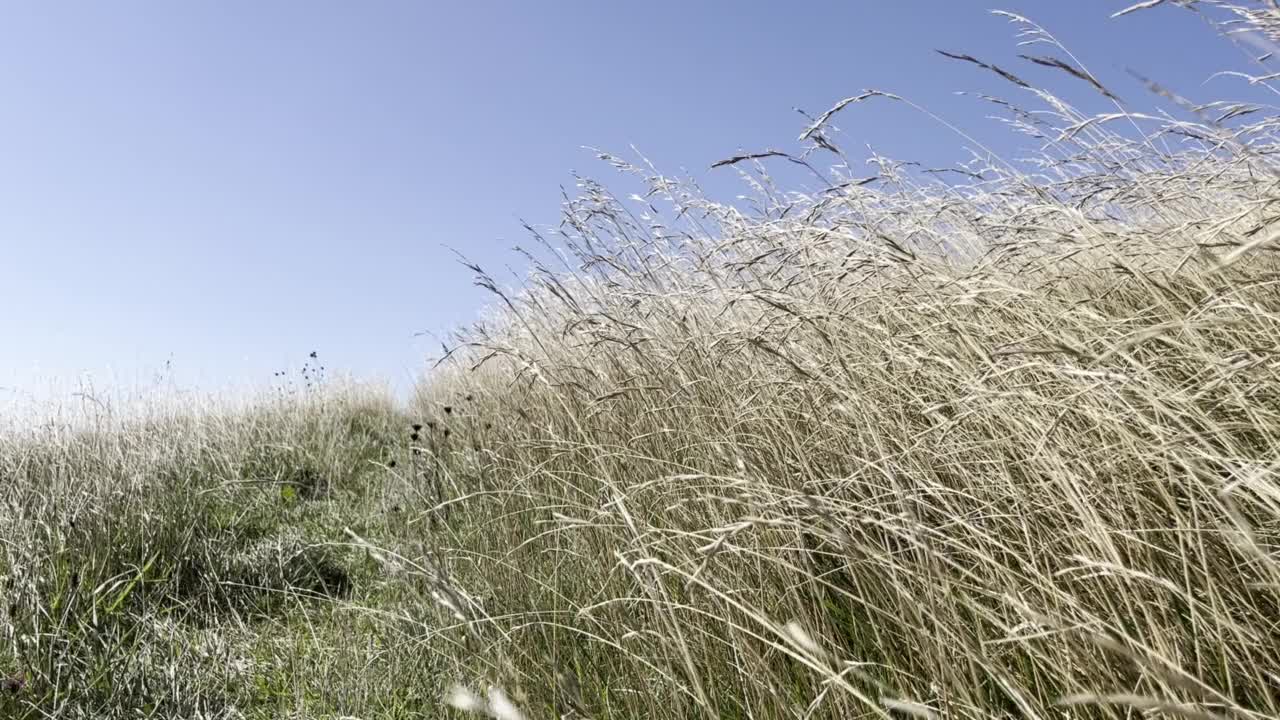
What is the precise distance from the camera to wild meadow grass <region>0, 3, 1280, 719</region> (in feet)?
4.01

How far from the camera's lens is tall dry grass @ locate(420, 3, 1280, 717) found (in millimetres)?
1176

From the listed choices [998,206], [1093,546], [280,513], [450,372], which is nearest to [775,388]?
[1093,546]

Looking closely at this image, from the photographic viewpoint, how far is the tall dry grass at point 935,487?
46.3 inches

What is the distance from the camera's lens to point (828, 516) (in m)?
1.31

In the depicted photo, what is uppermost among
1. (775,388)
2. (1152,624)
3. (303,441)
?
(303,441)

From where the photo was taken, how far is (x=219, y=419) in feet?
24.8

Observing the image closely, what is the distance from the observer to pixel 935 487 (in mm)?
1432

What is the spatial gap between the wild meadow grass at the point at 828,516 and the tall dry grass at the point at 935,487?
0.02 metres

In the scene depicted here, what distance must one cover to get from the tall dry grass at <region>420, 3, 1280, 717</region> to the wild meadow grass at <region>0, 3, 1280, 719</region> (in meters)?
0.02

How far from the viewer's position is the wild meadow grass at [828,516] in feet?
4.01

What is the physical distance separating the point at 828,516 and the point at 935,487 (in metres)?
0.24

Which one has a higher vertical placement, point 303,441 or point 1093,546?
point 303,441

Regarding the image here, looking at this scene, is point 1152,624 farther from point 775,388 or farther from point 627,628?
point 775,388

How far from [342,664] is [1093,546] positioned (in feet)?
6.25
